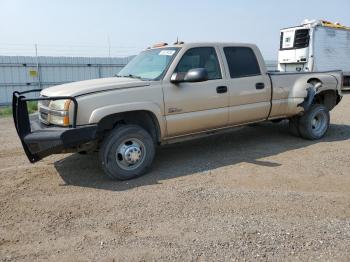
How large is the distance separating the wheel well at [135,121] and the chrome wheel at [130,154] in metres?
0.30

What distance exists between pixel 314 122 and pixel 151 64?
12.4 feet

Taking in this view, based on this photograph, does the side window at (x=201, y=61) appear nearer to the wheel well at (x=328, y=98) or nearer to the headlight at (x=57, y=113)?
the headlight at (x=57, y=113)

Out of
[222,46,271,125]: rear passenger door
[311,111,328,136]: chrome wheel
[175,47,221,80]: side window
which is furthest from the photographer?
[311,111,328,136]: chrome wheel

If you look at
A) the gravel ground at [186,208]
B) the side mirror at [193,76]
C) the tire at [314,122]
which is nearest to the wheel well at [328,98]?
the tire at [314,122]

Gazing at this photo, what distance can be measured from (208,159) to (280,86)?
77.8 inches

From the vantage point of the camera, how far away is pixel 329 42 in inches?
717

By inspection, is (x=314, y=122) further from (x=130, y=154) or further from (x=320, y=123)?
(x=130, y=154)

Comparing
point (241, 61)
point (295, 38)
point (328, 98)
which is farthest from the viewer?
point (295, 38)

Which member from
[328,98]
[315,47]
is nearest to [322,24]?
[315,47]

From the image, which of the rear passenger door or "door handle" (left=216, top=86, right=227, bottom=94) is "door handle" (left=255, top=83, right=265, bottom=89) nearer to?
the rear passenger door

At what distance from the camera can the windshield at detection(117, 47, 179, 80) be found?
5383 mm

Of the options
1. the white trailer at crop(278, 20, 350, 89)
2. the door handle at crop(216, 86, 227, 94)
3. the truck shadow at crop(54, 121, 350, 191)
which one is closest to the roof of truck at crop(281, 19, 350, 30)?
the white trailer at crop(278, 20, 350, 89)

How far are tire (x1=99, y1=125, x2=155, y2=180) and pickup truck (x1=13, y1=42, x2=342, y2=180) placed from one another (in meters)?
0.01

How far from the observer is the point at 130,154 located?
5.02 meters
